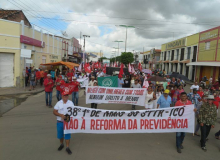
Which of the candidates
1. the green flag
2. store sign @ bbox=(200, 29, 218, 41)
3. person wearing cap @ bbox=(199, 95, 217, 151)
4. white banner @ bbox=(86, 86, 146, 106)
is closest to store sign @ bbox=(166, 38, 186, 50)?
store sign @ bbox=(200, 29, 218, 41)

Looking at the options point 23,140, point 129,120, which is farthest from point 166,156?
point 23,140

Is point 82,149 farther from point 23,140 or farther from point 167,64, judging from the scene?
point 167,64

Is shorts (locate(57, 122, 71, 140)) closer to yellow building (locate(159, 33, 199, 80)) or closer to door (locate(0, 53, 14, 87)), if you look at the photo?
door (locate(0, 53, 14, 87))

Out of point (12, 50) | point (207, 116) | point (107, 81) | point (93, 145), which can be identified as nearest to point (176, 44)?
point (107, 81)

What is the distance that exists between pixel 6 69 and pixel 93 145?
531 inches

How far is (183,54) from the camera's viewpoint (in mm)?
31984

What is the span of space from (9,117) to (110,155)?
15.9 feet

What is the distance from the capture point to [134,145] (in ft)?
15.2

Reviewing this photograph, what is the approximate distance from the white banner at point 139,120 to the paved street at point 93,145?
1.35ft

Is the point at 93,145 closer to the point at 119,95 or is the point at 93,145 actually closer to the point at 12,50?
the point at 119,95

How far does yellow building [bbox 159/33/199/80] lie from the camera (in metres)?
27.9

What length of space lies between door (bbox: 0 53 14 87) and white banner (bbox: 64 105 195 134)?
13135 millimetres

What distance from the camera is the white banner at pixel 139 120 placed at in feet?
15.0

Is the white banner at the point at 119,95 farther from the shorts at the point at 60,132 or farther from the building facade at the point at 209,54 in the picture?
the building facade at the point at 209,54
